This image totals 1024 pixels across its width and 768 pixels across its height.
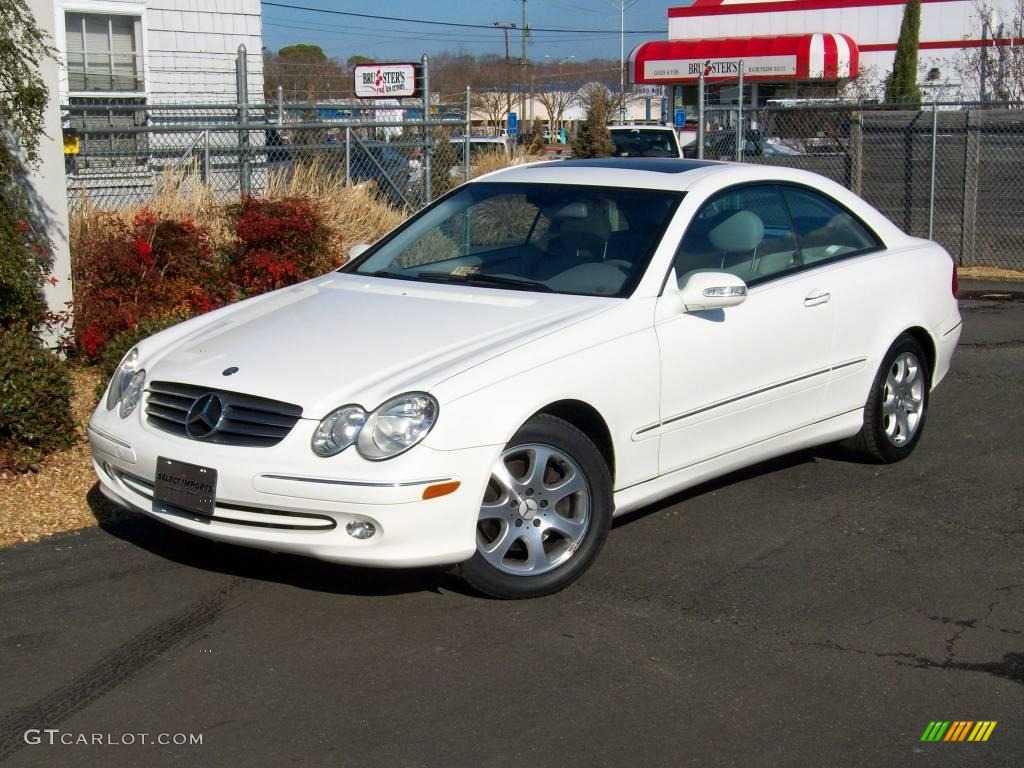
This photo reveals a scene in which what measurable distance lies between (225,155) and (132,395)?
12.0 metres

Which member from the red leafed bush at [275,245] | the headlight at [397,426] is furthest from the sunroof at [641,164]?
the red leafed bush at [275,245]

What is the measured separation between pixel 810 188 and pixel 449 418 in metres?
2.92

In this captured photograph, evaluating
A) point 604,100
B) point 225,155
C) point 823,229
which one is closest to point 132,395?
point 823,229

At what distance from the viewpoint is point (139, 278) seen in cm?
909

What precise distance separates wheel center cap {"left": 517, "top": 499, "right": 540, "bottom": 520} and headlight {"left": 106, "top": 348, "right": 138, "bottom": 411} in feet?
5.69

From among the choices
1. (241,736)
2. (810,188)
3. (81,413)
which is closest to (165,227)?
(81,413)

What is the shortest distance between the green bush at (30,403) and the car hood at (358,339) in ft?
4.09

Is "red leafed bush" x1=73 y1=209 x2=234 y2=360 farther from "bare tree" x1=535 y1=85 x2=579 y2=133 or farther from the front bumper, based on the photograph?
"bare tree" x1=535 y1=85 x2=579 y2=133

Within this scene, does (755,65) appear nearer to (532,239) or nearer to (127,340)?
(127,340)

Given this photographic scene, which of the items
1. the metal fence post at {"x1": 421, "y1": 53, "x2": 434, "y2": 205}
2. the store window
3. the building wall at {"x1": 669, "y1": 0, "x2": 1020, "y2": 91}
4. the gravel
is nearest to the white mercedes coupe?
the gravel

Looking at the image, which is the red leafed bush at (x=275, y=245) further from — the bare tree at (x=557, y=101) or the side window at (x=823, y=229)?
the bare tree at (x=557, y=101)

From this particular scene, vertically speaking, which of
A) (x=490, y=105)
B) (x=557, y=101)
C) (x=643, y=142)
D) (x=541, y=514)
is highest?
(x=557, y=101)

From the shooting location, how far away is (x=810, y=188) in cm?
670

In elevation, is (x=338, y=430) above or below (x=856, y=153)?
below
